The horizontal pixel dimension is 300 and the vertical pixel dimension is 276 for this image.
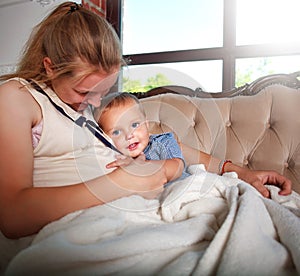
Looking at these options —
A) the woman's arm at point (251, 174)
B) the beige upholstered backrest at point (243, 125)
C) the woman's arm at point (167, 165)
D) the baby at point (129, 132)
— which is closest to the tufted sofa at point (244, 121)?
the beige upholstered backrest at point (243, 125)

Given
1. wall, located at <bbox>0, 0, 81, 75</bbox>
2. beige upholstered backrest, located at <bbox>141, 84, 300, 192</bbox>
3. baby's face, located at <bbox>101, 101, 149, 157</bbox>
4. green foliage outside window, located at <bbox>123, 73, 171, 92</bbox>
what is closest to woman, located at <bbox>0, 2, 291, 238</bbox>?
baby's face, located at <bbox>101, 101, 149, 157</bbox>

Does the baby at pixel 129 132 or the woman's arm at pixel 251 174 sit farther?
the baby at pixel 129 132

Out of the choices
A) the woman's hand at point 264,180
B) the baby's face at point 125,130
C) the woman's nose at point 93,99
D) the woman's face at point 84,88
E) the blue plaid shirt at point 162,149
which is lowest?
the woman's hand at point 264,180

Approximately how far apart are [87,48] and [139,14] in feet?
5.53

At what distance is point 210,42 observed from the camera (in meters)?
2.02

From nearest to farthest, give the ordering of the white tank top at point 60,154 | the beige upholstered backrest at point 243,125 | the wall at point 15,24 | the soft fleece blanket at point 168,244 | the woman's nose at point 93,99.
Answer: the soft fleece blanket at point 168,244 < the white tank top at point 60,154 < the woman's nose at point 93,99 < the beige upholstered backrest at point 243,125 < the wall at point 15,24

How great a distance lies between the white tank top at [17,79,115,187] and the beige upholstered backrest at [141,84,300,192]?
2.14ft

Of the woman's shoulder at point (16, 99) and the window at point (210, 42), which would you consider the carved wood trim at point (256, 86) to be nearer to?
the window at point (210, 42)

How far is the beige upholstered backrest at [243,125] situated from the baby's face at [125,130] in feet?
1.27

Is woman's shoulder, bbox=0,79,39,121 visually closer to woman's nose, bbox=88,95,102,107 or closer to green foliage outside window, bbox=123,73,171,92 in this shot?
woman's nose, bbox=88,95,102,107

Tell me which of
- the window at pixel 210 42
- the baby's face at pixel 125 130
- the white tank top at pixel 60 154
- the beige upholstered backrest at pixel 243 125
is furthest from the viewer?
the window at pixel 210 42

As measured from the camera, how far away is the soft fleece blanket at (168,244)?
421 millimetres

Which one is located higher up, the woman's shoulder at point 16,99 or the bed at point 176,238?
the woman's shoulder at point 16,99

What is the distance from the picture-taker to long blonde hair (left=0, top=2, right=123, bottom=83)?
0.76 metres
